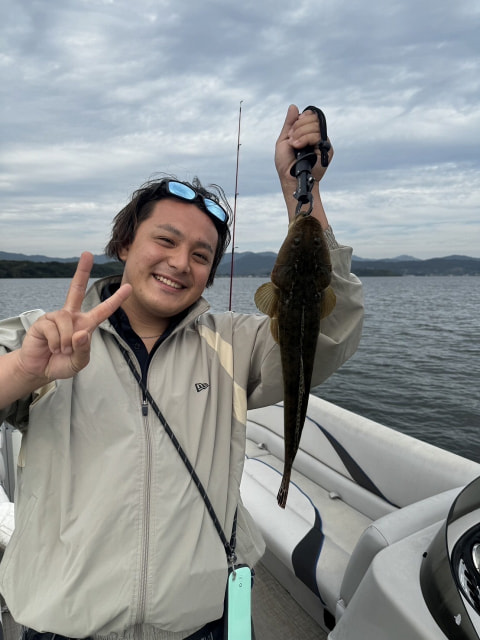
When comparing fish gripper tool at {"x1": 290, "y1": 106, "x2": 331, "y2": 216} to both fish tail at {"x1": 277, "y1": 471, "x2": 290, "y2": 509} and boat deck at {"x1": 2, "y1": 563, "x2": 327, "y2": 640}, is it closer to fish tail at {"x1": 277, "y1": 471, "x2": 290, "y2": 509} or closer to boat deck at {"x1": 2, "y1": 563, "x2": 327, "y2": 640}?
fish tail at {"x1": 277, "y1": 471, "x2": 290, "y2": 509}

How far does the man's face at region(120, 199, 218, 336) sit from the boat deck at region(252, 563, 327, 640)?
317cm

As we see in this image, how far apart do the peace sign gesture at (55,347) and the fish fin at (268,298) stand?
60 centimetres

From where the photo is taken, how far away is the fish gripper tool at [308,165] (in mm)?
1701

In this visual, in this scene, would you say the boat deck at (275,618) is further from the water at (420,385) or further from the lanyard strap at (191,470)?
the water at (420,385)

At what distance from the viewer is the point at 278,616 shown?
380 cm

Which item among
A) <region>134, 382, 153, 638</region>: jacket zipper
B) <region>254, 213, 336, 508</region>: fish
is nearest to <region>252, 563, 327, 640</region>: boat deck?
<region>134, 382, 153, 638</region>: jacket zipper

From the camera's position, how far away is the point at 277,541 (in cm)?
395

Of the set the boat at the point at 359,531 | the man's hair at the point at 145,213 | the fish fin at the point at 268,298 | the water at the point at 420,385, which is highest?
the man's hair at the point at 145,213

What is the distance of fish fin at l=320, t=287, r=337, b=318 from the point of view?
175 centimetres

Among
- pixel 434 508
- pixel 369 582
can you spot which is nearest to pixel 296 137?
pixel 369 582

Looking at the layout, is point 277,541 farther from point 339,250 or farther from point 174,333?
point 339,250

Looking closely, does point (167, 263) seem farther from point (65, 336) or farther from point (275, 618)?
point (275, 618)

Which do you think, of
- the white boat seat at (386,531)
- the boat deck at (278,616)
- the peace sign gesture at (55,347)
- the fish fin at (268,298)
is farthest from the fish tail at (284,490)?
the boat deck at (278,616)

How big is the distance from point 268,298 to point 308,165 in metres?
0.59
